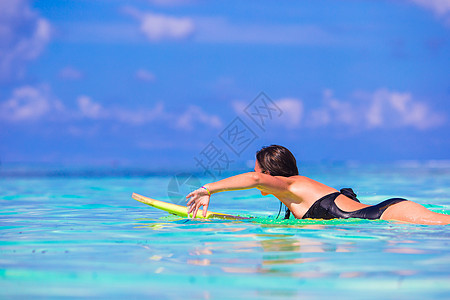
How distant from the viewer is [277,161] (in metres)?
5.73

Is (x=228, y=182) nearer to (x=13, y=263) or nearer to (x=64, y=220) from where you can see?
(x=13, y=263)

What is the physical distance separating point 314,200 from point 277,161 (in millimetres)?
541

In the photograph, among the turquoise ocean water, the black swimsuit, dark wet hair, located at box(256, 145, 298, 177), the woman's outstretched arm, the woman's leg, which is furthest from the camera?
dark wet hair, located at box(256, 145, 298, 177)

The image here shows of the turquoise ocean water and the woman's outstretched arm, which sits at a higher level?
the woman's outstretched arm

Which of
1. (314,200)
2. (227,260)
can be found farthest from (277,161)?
(227,260)

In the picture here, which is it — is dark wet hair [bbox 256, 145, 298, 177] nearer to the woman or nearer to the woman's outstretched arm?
the woman

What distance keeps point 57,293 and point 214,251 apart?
143cm

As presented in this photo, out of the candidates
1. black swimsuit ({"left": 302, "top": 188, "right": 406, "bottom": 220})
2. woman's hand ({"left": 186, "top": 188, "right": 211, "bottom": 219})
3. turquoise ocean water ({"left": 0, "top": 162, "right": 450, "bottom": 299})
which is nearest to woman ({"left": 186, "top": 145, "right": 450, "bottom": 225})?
black swimsuit ({"left": 302, "top": 188, "right": 406, "bottom": 220})

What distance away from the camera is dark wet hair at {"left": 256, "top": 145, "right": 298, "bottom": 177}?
5.73 metres

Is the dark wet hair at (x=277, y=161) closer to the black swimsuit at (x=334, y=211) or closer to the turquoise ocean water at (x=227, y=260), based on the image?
the black swimsuit at (x=334, y=211)

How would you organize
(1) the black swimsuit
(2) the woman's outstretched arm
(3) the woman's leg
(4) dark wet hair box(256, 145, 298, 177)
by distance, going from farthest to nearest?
1. (4) dark wet hair box(256, 145, 298, 177)
2. (1) the black swimsuit
3. (3) the woman's leg
4. (2) the woman's outstretched arm

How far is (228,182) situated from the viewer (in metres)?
5.20

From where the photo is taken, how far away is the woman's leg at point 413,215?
542 centimetres

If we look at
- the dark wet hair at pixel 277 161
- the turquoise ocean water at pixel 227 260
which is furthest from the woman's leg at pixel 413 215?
the dark wet hair at pixel 277 161
